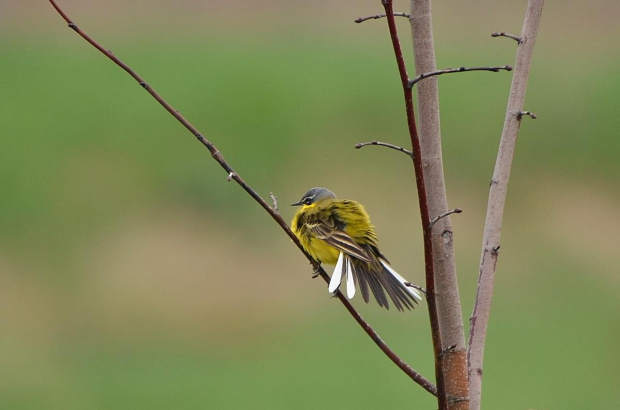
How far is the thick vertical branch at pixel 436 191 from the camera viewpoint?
255 centimetres

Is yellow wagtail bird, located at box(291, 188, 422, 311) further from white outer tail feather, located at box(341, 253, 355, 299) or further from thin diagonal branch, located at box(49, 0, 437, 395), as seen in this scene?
thin diagonal branch, located at box(49, 0, 437, 395)

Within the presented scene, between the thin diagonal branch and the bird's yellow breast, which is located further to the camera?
the bird's yellow breast

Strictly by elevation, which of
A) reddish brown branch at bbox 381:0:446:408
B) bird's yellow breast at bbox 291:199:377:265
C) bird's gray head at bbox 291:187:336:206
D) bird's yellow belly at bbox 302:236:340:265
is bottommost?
reddish brown branch at bbox 381:0:446:408

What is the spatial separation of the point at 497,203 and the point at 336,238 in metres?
2.29

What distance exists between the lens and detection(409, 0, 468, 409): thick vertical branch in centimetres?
255

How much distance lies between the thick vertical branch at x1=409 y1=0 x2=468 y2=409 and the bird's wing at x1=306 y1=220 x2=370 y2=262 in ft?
7.42

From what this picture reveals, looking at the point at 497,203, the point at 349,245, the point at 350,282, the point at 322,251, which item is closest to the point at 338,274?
the point at 350,282

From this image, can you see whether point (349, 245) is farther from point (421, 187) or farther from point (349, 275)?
point (421, 187)

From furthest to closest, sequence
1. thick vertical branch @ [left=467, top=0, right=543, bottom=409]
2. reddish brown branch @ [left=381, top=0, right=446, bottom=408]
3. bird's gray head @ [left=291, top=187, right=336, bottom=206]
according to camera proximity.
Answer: bird's gray head @ [left=291, top=187, right=336, bottom=206] → thick vertical branch @ [left=467, top=0, right=543, bottom=409] → reddish brown branch @ [left=381, top=0, right=446, bottom=408]

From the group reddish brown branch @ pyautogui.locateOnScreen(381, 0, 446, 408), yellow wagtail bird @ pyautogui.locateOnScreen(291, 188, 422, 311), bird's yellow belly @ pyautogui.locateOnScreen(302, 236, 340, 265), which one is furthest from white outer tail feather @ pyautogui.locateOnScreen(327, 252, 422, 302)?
reddish brown branch @ pyautogui.locateOnScreen(381, 0, 446, 408)

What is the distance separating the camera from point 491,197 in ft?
9.18

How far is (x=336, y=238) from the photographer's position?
503 cm

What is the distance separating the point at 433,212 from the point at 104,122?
17.1 meters

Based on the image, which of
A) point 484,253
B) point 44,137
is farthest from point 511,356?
point 484,253
